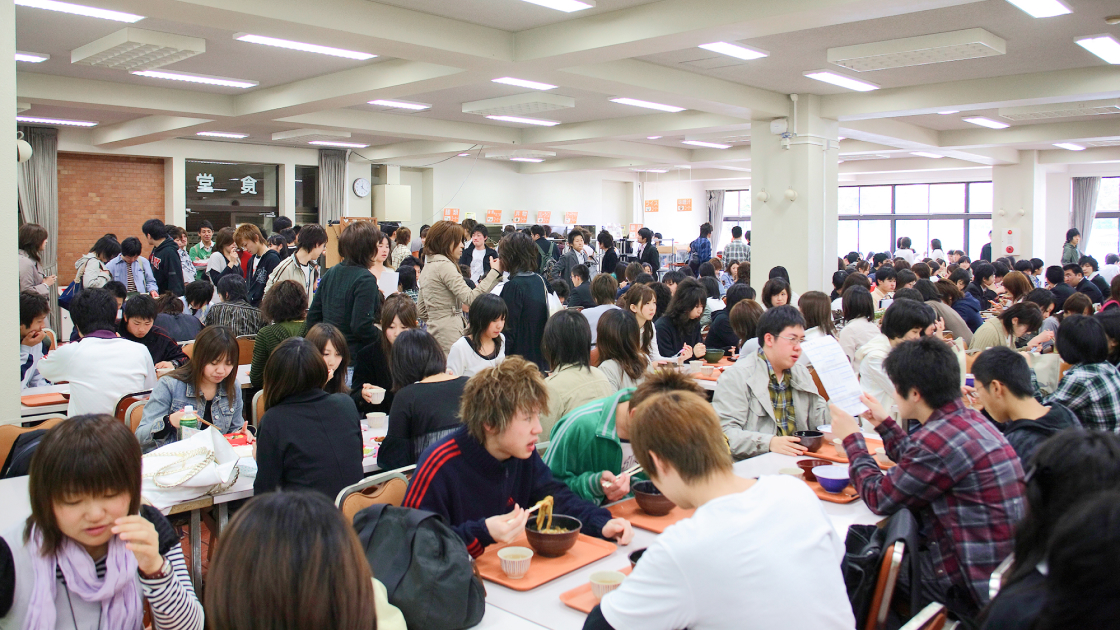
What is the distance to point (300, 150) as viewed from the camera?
13.7 metres

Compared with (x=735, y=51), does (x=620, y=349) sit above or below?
below

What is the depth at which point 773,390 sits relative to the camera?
3.66 metres

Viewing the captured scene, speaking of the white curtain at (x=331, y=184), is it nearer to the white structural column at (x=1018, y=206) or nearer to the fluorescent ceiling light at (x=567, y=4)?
A: the fluorescent ceiling light at (x=567, y=4)

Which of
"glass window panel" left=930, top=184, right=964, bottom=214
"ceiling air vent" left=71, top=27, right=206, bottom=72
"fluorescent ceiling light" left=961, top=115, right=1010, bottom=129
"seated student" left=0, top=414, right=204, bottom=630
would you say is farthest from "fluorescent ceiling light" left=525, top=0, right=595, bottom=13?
"glass window panel" left=930, top=184, right=964, bottom=214

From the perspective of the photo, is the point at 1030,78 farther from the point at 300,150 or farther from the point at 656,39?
the point at 300,150

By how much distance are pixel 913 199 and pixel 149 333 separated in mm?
17788

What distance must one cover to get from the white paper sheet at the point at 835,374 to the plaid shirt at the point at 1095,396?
1.28m

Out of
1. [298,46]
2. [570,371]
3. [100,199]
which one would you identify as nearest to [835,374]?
[570,371]

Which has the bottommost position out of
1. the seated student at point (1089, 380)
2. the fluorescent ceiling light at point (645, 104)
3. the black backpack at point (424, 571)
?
the black backpack at point (424, 571)

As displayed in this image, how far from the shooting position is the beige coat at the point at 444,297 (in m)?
5.50

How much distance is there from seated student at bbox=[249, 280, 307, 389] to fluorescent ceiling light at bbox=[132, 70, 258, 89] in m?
4.36

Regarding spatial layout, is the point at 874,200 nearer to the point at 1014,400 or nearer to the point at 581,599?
the point at 1014,400

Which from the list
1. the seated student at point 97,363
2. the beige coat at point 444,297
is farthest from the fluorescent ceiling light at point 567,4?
the seated student at point 97,363

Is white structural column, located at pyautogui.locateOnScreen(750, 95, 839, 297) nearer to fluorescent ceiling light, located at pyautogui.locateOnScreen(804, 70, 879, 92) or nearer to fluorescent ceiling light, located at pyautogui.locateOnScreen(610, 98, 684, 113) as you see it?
fluorescent ceiling light, located at pyautogui.locateOnScreen(804, 70, 879, 92)
